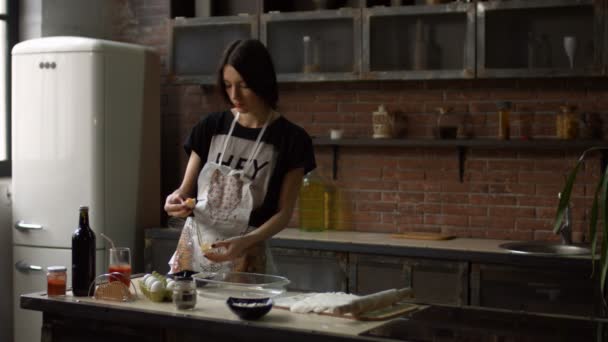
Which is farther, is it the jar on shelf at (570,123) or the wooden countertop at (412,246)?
the jar on shelf at (570,123)

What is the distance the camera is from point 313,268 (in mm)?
4766

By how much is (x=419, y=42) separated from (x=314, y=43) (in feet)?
2.04

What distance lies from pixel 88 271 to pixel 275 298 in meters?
0.63

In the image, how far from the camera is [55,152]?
5.09 m

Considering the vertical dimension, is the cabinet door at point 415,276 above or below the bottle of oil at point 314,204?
below

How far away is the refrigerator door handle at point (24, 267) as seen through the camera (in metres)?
5.16

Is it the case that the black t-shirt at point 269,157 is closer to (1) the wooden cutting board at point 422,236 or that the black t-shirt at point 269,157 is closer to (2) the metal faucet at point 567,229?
(1) the wooden cutting board at point 422,236

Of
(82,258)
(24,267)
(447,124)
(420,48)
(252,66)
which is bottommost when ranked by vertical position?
(24,267)

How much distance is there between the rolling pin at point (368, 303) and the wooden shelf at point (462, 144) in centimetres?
216

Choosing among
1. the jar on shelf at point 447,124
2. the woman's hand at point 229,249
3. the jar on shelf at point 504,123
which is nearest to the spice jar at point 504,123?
the jar on shelf at point 504,123

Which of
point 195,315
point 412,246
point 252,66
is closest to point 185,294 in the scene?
point 195,315

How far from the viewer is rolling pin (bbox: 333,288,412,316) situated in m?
2.55

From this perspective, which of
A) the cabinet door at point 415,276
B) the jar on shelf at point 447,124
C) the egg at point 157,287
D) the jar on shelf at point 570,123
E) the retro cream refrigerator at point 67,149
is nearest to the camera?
the egg at point 157,287

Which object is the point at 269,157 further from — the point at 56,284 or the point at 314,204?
the point at 314,204
